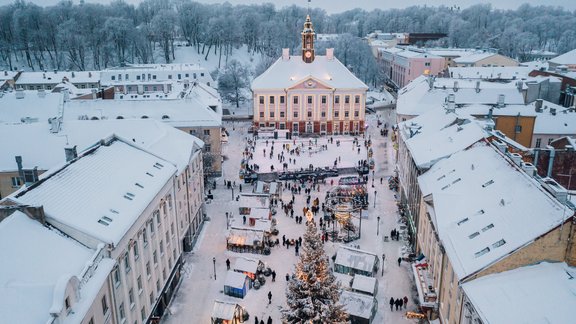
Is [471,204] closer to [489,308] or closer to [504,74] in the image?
[489,308]

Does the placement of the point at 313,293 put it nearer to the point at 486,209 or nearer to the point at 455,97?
the point at 486,209

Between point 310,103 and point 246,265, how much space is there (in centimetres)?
4725

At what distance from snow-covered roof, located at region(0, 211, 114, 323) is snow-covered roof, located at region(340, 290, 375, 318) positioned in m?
15.3

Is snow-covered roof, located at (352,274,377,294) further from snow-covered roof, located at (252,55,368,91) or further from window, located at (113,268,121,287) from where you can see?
snow-covered roof, located at (252,55,368,91)

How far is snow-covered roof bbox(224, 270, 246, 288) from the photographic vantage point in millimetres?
33594

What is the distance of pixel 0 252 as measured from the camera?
61.3 ft

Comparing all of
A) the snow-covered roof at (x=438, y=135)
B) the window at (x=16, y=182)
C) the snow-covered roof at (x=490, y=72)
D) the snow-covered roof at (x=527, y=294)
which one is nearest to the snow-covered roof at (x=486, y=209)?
the snow-covered roof at (x=527, y=294)

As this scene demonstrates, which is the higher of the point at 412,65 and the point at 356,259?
the point at 412,65

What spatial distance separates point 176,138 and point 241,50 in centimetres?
10286

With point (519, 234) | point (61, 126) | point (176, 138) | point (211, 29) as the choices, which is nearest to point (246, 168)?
point (176, 138)

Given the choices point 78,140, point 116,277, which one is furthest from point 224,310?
point 78,140

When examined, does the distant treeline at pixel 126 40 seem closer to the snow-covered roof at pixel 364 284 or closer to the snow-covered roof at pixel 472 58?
the snow-covered roof at pixel 472 58

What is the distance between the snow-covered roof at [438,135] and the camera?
37062 millimetres

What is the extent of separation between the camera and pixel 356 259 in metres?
35.9
